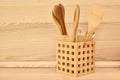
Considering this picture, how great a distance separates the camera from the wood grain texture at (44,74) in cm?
71

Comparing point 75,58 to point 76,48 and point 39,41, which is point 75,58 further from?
point 39,41

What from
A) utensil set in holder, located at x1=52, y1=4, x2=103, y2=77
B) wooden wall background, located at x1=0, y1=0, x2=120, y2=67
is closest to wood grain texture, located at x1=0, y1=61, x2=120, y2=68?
wooden wall background, located at x1=0, y1=0, x2=120, y2=67

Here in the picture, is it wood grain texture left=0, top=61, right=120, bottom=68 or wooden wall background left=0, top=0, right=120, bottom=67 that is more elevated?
wooden wall background left=0, top=0, right=120, bottom=67

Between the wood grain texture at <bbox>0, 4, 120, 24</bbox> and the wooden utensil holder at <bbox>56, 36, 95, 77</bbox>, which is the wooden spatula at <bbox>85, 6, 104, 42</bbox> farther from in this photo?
the wood grain texture at <bbox>0, 4, 120, 24</bbox>

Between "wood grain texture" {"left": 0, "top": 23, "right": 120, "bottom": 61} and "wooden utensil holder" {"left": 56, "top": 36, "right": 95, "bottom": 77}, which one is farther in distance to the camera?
"wood grain texture" {"left": 0, "top": 23, "right": 120, "bottom": 61}

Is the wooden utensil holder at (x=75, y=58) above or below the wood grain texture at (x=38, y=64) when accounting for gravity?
above

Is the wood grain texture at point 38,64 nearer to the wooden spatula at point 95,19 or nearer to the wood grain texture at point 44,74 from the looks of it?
the wood grain texture at point 44,74

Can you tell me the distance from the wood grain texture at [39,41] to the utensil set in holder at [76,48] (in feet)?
0.48

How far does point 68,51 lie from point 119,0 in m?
0.37

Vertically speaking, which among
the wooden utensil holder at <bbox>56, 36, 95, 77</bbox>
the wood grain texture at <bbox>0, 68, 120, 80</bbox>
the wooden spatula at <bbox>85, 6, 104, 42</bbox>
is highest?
A: the wooden spatula at <bbox>85, 6, 104, 42</bbox>

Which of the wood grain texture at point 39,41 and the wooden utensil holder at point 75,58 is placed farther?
the wood grain texture at point 39,41

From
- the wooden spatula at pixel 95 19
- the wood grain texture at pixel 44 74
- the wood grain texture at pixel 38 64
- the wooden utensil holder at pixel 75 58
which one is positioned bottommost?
the wood grain texture at pixel 44 74

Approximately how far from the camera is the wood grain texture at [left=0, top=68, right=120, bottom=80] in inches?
27.9

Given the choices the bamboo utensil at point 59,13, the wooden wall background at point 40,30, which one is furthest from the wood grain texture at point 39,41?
the bamboo utensil at point 59,13
